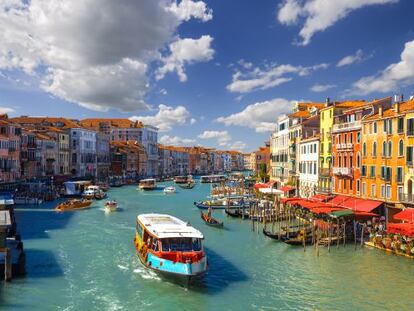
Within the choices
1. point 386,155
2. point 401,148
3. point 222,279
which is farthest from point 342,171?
point 222,279

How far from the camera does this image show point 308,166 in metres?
46.1

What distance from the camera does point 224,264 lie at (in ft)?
79.3

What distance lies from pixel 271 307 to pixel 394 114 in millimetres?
18855

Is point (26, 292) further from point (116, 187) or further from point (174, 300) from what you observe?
point (116, 187)

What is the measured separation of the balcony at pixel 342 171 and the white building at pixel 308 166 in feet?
13.9

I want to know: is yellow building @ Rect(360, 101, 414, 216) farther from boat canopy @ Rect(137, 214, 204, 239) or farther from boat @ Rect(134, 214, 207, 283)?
boat @ Rect(134, 214, 207, 283)

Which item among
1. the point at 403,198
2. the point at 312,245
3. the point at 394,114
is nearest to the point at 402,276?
the point at 312,245

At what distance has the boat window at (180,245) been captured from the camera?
20.7 m

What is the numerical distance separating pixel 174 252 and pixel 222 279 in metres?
2.92

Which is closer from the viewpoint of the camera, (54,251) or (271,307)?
(271,307)

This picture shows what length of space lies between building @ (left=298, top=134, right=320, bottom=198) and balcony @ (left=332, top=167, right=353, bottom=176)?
13.8 ft

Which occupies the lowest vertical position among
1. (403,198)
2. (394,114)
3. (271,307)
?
(271,307)

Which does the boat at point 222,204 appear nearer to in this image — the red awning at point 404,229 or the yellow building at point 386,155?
the yellow building at point 386,155

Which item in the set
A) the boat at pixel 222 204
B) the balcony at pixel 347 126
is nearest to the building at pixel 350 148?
the balcony at pixel 347 126
